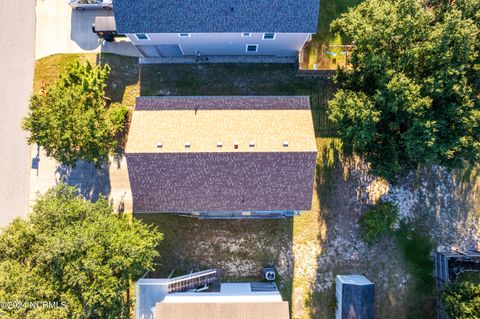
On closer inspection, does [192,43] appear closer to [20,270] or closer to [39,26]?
[39,26]

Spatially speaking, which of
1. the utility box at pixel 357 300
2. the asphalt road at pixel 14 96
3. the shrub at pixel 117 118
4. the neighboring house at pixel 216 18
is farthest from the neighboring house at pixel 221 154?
the asphalt road at pixel 14 96

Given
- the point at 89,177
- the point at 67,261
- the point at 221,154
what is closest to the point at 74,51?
the point at 89,177

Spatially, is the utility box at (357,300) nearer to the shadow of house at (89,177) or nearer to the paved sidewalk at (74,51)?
the paved sidewalk at (74,51)

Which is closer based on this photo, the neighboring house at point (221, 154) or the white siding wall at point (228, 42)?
the neighboring house at point (221, 154)

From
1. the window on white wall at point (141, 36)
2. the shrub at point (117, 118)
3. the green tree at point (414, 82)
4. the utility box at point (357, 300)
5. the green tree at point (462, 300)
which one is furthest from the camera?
the shrub at point (117, 118)

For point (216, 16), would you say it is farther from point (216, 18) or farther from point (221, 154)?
point (221, 154)

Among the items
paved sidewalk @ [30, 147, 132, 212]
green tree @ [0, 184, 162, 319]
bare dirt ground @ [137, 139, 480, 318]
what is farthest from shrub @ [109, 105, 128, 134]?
bare dirt ground @ [137, 139, 480, 318]
